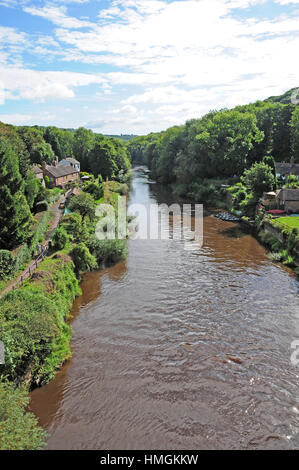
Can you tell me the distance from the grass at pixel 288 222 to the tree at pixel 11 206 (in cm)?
2419

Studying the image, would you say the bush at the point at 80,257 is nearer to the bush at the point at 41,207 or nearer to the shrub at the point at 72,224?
the shrub at the point at 72,224

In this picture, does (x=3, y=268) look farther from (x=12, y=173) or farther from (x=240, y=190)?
(x=240, y=190)

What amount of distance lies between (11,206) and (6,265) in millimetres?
5152

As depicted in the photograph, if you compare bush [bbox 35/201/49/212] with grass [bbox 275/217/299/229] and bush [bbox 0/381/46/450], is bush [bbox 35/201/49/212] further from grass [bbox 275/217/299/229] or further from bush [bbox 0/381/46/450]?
bush [bbox 0/381/46/450]

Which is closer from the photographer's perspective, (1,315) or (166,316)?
(1,315)

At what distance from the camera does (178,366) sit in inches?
632

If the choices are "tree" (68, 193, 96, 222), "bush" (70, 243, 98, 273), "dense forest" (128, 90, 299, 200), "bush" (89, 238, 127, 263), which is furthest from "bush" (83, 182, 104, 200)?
"bush" (70, 243, 98, 273)

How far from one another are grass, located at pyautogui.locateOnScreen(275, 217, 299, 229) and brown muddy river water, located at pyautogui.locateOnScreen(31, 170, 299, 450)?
7.20 meters

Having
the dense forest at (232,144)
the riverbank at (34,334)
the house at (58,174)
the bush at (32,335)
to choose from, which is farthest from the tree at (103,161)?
the bush at (32,335)

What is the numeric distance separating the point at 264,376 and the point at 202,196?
44.2m

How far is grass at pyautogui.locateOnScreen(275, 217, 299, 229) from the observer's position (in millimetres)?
32219

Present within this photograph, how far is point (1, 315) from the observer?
1407 cm

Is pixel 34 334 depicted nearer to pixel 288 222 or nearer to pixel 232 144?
pixel 288 222
